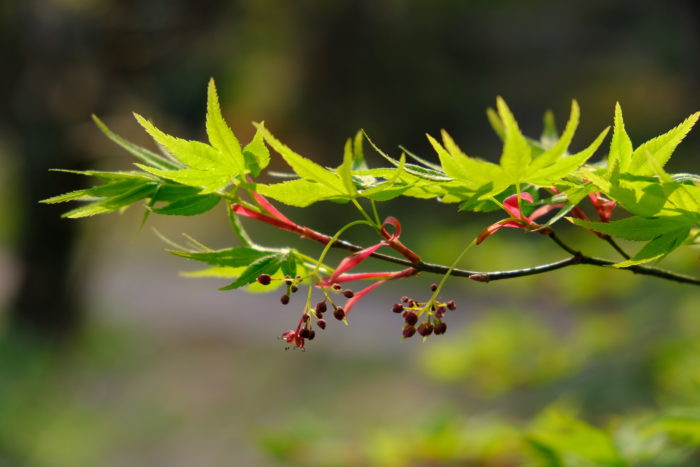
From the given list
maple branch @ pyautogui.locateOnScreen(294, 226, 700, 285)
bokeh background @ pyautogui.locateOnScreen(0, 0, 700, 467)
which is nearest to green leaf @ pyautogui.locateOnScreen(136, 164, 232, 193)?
maple branch @ pyautogui.locateOnScreen(294, 226, 700, 285)

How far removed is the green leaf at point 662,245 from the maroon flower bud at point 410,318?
0.68 feet

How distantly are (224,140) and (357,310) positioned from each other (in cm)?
780

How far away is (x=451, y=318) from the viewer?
7.65 m

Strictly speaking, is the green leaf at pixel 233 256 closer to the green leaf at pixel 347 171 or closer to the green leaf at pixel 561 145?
the green leaf at pixel 347 171

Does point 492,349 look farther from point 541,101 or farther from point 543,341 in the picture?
point 541,101

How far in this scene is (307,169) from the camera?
71 centimetres

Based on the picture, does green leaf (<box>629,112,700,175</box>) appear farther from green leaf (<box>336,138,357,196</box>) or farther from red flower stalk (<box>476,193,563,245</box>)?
green leaf (<box>336,138,357,196</box>)

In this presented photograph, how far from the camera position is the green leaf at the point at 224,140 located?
0.74 m

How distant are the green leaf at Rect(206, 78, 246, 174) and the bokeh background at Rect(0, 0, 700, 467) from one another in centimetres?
63

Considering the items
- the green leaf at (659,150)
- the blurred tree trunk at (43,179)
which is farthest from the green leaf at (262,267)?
the blurred tree trunk at (43,179)

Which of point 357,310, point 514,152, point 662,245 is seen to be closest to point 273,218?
point 514,152

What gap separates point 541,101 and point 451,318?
722 cm

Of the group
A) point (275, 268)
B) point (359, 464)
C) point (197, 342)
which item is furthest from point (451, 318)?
point (275, 268)

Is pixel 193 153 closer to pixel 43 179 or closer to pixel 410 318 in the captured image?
pixel 410 318
